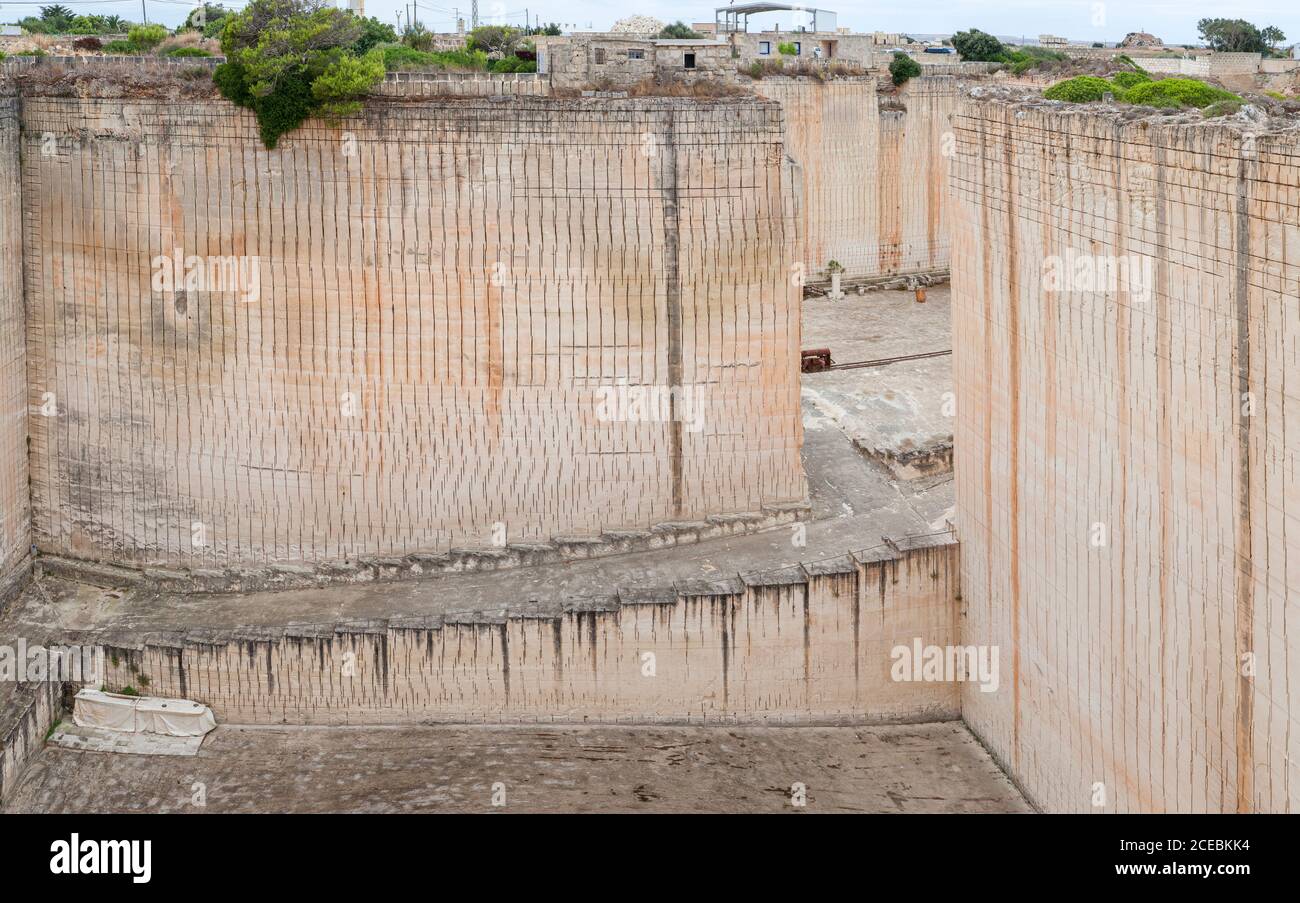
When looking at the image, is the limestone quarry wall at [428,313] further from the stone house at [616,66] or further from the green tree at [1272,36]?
the green tree at [1272,36]

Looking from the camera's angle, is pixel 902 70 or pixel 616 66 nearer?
pixel 616 66

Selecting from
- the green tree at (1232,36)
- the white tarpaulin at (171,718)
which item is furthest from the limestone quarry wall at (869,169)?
the white tarpaulin at (171,718)

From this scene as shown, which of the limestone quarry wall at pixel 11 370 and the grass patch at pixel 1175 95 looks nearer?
the grass patch at pixel 1175 95

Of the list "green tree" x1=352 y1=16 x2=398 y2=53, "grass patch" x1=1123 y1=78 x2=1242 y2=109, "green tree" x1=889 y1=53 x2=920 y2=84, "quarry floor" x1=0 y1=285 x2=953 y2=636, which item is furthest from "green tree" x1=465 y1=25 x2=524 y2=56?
"grass patch" x1=1123 y1=78 x2=1242 y2=109

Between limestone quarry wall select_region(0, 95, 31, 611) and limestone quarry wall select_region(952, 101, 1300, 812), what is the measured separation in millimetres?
13819

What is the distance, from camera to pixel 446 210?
75.7 ft

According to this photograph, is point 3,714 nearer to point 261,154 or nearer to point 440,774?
point 440,774

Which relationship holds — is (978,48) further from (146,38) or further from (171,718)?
(171,718)

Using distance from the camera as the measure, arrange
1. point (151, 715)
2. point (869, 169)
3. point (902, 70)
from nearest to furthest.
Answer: point (151, 715) < point (869, 169) < point (902, 70)

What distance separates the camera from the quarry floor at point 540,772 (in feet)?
63.6

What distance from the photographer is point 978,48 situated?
58062 millimetres

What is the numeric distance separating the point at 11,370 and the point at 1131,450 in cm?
1657

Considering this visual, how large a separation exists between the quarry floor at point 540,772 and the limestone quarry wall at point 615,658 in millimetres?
320

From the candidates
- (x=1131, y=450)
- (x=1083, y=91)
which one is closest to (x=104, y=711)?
(x=1131, y=450)
